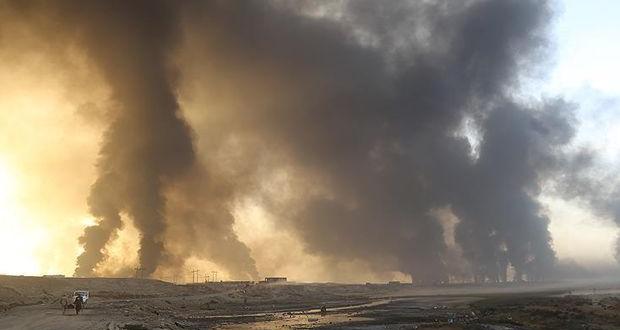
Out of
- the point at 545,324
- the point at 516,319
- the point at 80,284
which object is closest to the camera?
the point at 545,324

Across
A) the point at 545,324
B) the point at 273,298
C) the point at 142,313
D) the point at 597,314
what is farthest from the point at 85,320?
the point at 273,298

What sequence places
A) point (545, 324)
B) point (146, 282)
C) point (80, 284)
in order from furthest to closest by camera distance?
point (146, 282)
point (80, 284)
point (545, 324)

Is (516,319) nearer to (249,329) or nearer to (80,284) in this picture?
(249,329)

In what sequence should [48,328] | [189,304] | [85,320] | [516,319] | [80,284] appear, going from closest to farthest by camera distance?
[48,328], [85,320], [516,319], [189,304], [80,284]

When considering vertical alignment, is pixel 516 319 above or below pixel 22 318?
below

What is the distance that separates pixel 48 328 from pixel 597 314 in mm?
69195

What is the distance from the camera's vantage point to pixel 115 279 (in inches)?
5650

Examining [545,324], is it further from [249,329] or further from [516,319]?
[249,329]

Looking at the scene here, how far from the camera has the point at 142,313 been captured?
71.3 metres

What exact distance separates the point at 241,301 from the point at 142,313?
69819 millimetres

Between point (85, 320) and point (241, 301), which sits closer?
point (85, 320)

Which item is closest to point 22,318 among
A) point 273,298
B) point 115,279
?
point 115,279

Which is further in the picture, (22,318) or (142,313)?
(142,313)

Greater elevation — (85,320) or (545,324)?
(85,320)
